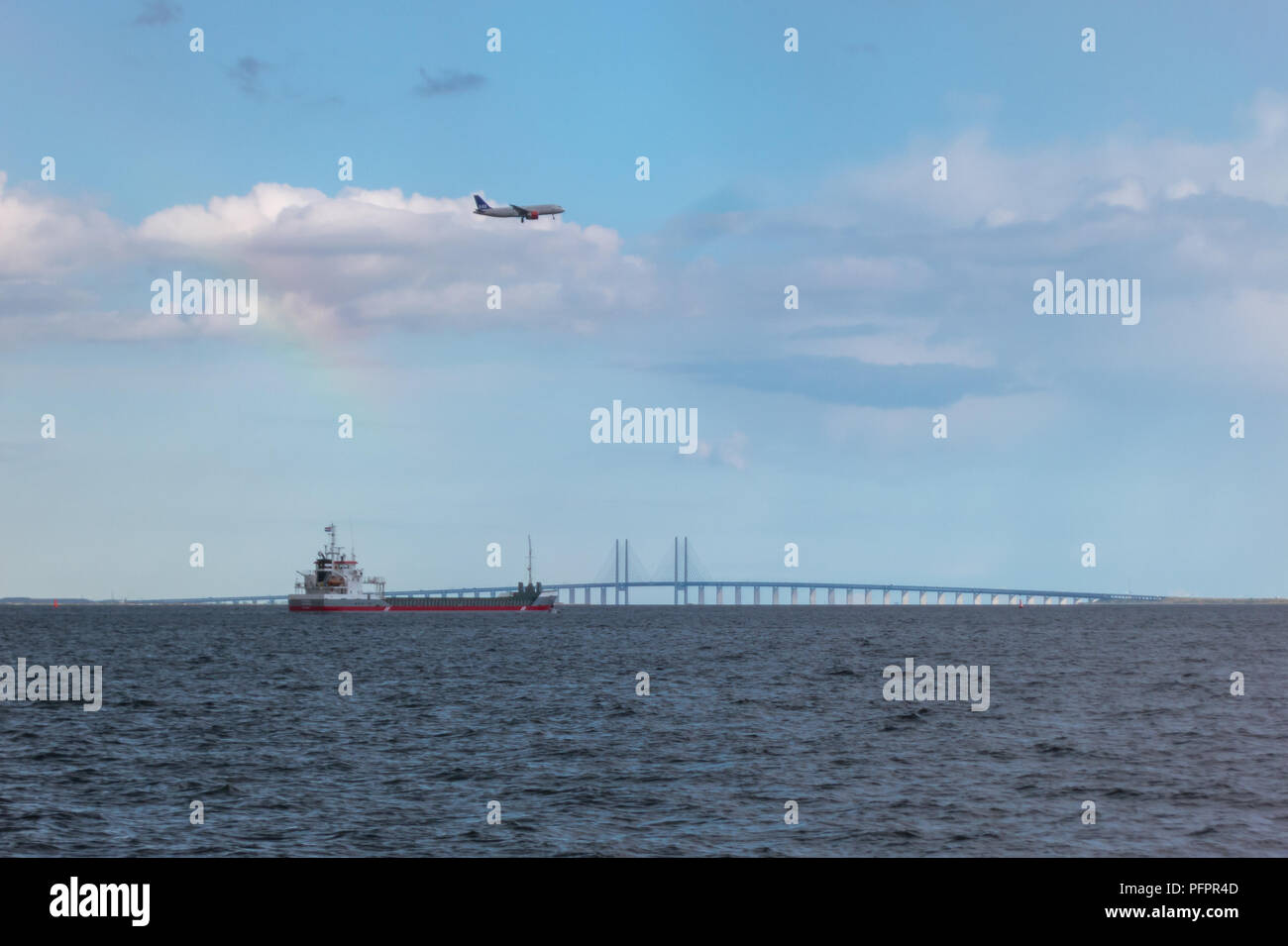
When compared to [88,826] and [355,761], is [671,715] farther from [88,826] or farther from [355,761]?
[88,826]
